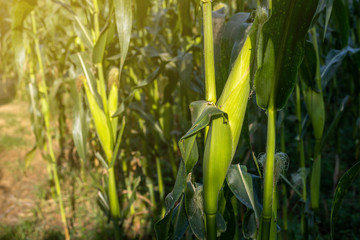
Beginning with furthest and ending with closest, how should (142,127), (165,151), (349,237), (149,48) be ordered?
(165,151) → (142,127) → (349,237) → (149,48)

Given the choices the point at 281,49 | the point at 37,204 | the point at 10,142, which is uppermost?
the point at 281,49

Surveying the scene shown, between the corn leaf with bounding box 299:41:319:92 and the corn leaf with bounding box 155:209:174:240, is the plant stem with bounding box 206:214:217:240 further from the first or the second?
the corn leaf with bounding box 299:41:319:92

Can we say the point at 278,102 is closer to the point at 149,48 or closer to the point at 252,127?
the point at 252,127

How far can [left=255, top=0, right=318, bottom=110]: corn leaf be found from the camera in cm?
53

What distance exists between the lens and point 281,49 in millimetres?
569

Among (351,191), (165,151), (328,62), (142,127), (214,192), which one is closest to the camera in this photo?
(214,192)

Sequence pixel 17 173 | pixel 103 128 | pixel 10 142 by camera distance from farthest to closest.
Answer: pixel 10 142 → pixel 17 173 → pixel 103 128

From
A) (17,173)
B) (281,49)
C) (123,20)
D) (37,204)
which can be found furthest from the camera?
(17,173)

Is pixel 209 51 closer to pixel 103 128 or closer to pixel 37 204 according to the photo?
pixel 103 128

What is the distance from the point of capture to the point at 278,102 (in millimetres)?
597

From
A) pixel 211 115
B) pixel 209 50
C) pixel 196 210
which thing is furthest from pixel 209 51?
pixel 196 210

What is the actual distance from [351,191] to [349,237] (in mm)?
534

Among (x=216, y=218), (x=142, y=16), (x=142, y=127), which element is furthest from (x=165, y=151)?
(x=216, y=218)

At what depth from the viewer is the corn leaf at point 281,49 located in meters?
0.53
